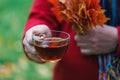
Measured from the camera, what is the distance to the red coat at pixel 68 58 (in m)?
2.16

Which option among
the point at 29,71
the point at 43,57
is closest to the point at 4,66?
the point at 29,71

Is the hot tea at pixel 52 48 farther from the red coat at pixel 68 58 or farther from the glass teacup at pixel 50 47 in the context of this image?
the red coat at pixel 68 58

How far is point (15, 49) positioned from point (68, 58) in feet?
8.74

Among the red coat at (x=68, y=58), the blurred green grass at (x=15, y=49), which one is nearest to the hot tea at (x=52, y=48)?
the red coat at (x=68, y=58)

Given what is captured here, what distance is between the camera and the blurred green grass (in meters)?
4.37

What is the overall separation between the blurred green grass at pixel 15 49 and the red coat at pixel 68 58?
2014 mm

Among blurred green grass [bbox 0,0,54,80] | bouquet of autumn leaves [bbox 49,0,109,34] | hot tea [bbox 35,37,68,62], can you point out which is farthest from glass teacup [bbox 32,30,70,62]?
blurred green grass [bbox 0,0,54,80]

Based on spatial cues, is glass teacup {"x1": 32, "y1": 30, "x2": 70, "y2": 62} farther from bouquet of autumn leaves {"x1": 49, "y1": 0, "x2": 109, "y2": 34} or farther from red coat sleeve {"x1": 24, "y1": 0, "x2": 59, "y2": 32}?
red coat sleeve {"x1": 24, "y1": 0, "x2": 59, "y2": 32}

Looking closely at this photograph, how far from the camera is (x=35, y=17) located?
2.27m

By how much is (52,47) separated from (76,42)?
0.26 m

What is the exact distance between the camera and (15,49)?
4.80 m

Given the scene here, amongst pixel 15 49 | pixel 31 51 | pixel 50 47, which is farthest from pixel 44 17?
pixel 15 49

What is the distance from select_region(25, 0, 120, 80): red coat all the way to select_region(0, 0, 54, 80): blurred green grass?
79.3 inches

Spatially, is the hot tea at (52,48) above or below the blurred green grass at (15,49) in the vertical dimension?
above
